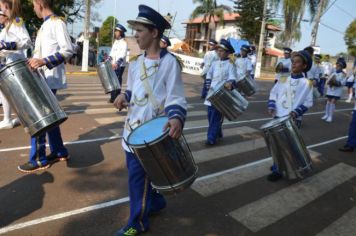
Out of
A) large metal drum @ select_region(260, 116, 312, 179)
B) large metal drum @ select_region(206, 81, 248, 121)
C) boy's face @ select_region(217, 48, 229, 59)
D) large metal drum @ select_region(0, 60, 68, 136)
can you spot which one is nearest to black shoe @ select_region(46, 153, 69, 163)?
large metal drum @ select_region(0, 60, 68, 136)

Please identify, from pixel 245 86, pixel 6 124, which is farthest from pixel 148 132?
pixel 245 86

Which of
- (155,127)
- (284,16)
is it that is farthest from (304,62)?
(284,16)

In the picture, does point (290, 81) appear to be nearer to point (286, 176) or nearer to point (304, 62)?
point (304, 62)

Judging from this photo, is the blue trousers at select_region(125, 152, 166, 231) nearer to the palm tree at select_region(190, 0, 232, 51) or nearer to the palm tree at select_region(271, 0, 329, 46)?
the palm tree at select_region(271, 0, 329, 46)

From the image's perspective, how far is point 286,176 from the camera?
4984mm

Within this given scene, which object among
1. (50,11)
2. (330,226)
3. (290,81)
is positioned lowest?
(330,226)

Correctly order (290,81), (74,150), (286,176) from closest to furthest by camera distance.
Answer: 1. (286,176)
2. (290,81)
3. (74,150)

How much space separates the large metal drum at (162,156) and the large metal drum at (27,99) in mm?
1145

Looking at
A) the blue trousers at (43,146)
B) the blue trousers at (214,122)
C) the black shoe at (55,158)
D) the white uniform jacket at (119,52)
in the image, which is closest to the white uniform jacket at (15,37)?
the blue trousers at (43,146)

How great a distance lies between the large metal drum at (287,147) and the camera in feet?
15.4

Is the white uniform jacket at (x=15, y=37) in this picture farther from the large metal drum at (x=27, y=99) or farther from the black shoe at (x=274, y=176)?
the black shoe at (x=274, y=176)

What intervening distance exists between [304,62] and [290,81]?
35 centimetres

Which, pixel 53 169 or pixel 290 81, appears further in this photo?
pixel 290 81

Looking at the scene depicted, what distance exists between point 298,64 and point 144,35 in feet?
9.65
